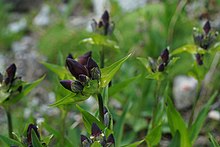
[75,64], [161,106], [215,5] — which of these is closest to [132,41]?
[215,5]

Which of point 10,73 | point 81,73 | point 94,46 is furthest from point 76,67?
point 94,46

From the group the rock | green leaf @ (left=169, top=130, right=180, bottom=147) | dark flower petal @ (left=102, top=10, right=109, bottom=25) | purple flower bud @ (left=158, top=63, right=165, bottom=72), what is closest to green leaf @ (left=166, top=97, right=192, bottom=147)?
green leaf @ (left=169, top=130, right=180, bottom=147)

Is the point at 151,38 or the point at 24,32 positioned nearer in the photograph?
the point at 151,38

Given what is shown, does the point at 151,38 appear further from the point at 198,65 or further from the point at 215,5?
the point at 198,65

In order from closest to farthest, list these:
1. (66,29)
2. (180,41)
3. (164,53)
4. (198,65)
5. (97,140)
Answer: (97,140), (164,53), (198,65), (180,41), (66,29)

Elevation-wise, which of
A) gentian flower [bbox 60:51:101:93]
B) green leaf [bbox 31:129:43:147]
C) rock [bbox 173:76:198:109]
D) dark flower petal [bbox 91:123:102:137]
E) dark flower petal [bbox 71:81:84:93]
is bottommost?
rock [bbox 173:76:198:109]

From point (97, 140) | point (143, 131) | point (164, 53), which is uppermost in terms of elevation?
point (164, 53)

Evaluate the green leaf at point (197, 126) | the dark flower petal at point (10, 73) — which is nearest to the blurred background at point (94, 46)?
the dark flower petal at point (10, 73)

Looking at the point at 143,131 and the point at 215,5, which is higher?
the point at 215,5

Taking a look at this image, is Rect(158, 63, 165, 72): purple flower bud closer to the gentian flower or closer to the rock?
the gentian flower
